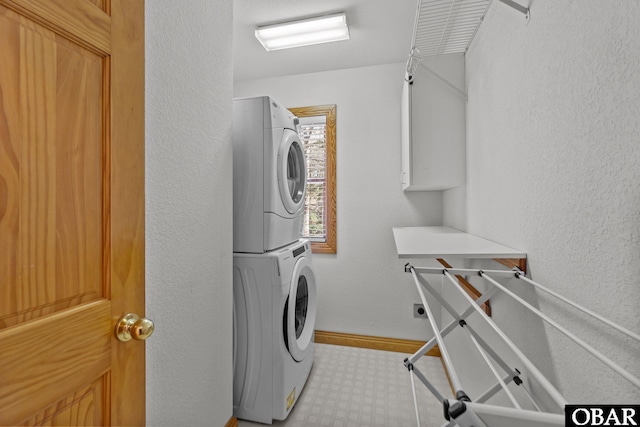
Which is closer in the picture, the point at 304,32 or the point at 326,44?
the point at 304,32

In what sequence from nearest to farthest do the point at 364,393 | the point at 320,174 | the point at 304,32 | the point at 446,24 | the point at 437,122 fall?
the point at 446,24
the point at 437,122
the point at 364,393
the point at 304,32
the point at 320,174

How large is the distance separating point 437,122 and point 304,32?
1.12 metres

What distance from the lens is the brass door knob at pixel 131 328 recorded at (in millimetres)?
705

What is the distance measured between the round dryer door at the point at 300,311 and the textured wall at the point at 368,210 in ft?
1.99

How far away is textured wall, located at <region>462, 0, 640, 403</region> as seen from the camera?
62 centimetres

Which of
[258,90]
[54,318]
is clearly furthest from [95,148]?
[258,90]

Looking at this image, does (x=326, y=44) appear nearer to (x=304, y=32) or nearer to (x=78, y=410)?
(x=304, y=32)

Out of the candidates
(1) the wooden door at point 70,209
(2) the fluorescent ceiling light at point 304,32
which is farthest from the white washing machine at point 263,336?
(2) the fluorescent ceiling light at point 304,32

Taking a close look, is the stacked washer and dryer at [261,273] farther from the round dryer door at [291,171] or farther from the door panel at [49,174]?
the door panel at [49,174]

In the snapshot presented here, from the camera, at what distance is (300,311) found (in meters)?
2.12

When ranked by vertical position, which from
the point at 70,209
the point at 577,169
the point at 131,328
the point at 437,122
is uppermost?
the point at 437,122

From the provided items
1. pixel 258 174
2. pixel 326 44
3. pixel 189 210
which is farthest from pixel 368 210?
pixel 189 210

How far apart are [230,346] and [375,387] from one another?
1.09 metres

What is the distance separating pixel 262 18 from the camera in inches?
76.6
